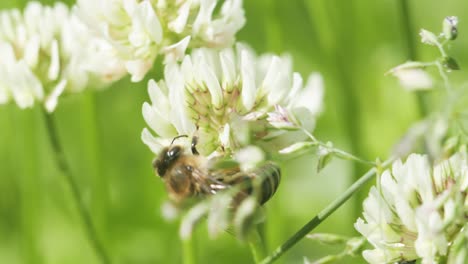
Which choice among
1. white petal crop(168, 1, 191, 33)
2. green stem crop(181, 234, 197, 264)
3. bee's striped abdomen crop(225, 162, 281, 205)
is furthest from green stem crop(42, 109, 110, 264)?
bee's striped abdomen crop(225, 162, 281, 205)

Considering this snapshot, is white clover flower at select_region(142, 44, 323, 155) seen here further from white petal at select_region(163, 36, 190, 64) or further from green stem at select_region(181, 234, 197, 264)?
green stem at select_region(181, 234, 197, 264)

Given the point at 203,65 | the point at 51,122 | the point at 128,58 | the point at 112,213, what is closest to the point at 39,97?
the point at 51,122

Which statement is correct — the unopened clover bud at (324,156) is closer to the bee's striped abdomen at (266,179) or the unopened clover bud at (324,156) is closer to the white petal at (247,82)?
the bee's striped abdomen at (266,179)

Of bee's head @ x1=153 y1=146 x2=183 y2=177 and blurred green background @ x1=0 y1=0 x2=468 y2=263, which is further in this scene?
blurred green background @ x1=0 y1=0 x2=468 y2=263

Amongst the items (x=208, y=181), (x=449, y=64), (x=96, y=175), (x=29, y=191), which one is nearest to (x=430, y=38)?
(x=449, y=64)

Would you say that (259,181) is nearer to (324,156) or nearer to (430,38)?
(324,156)

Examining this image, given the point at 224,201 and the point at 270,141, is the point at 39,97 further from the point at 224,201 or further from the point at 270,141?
the point at 224,201
